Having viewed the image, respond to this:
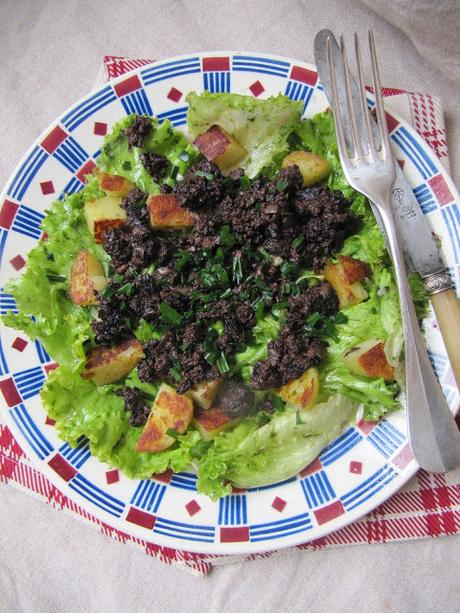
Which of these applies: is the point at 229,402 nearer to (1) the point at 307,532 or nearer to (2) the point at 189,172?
(1) the point at 307,532

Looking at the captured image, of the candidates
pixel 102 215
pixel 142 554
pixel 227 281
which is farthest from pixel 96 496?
pixel 102 215

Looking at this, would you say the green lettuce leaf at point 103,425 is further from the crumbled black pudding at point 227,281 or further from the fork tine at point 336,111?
the fork tine at point 336,111

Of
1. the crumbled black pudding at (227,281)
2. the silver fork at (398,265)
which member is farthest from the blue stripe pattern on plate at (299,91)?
the crumbled black pudding at (227,281)

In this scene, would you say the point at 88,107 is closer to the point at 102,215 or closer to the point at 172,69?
the point at 172,69

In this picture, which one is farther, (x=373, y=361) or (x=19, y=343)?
(x=19, y=343)

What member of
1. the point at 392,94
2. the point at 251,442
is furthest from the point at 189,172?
the point at 251,442

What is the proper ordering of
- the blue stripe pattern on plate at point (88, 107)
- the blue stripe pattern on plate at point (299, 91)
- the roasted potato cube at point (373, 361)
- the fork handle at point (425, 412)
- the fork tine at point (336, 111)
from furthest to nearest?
the blue stripe pattern on plate at point (88, 107) < the blue stripe pattern on plate at point (299, 91) < the fork tine at point (336, 111) < the roasted potato cube at point (373, 361) < the fork handle at point (425, 412)
